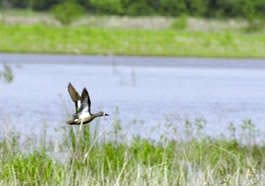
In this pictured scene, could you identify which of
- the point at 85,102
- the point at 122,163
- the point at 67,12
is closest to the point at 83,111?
the point at 85,102

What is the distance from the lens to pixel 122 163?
11.0 meters

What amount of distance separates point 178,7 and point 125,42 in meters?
11.8

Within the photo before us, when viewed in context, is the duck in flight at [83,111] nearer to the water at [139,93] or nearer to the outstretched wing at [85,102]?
the outstretched wing at [85,102]

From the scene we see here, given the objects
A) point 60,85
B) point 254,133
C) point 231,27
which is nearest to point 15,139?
point 254,133

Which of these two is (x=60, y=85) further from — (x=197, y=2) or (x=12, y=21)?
(x=197, y=2)

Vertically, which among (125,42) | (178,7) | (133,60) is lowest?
(133,60)

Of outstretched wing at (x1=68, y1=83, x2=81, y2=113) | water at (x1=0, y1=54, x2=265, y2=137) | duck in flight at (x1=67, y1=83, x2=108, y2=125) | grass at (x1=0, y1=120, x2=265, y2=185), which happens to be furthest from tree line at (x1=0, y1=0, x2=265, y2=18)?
duck in flight at (x1=67, y1=83, x2=108, y2=125)

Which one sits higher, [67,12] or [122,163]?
[67,12]

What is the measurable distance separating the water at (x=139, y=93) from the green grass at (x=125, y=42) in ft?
14.3

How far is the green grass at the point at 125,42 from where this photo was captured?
129 ft

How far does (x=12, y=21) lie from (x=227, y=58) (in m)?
10.6

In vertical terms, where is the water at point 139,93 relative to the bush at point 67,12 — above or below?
below

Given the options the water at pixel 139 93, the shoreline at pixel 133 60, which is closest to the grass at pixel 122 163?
the water at pixel 139 93

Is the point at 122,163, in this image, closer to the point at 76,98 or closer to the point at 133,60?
the point at 76,98
